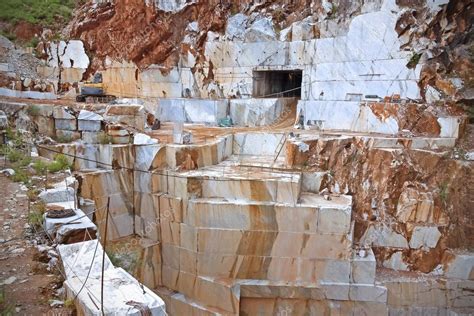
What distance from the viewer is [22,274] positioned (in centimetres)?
436

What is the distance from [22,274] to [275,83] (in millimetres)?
13549

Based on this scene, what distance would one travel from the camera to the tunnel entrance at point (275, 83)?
15273 mm

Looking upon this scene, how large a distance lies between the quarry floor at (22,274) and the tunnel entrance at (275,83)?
10795 millimetres

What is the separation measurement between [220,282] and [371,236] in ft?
13.0

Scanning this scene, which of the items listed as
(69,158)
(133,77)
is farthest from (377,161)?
(133,77)

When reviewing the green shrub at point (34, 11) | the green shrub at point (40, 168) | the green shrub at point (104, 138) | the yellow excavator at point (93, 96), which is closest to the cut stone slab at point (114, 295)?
the green shrub at point (40, 168)

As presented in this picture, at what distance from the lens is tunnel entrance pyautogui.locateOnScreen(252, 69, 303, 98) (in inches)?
601

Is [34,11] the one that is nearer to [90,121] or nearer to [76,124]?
[76,124]

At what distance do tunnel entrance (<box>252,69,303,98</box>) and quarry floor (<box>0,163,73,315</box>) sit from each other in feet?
35.4

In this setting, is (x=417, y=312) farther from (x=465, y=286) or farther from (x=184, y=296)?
(x=184, y=296)

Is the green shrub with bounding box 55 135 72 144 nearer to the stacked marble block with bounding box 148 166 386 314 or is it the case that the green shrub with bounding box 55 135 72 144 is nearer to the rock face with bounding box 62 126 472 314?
the rock face with bounding box 62 126 472 314

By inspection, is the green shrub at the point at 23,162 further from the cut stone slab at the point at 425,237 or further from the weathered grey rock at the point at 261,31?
the weathered grey rock at the point at 261,31

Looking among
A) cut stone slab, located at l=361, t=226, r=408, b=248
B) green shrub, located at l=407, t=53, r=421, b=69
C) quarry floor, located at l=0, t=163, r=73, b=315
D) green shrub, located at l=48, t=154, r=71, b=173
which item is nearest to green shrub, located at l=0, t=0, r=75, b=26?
green shrub, located at l=48, t=154, r=71, b=173

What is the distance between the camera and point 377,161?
33.1ft
